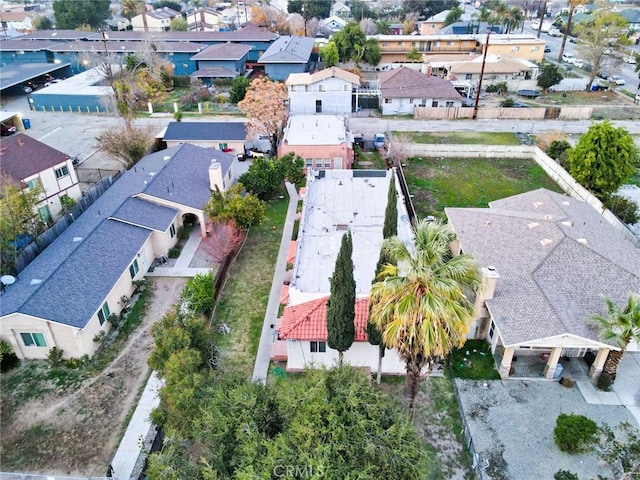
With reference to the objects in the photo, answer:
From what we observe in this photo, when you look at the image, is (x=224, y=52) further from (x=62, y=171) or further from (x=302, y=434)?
(x=302, y=434)

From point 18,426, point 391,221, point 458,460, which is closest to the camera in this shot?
point 458,460

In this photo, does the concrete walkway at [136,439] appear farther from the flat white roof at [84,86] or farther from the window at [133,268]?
the flat white roof at [84,86]

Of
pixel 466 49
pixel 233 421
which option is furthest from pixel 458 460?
pixel 466 49

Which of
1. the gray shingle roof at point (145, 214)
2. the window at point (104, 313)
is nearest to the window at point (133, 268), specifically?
the gray shingle roof at point (145, 214)

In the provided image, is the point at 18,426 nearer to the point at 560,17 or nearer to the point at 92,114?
the point at 92,114

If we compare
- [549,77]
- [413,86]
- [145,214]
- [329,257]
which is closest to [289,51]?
[413,86]

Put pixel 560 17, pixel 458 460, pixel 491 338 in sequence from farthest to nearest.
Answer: pixel 560 17
pixel 491 338
pixel 458 460
